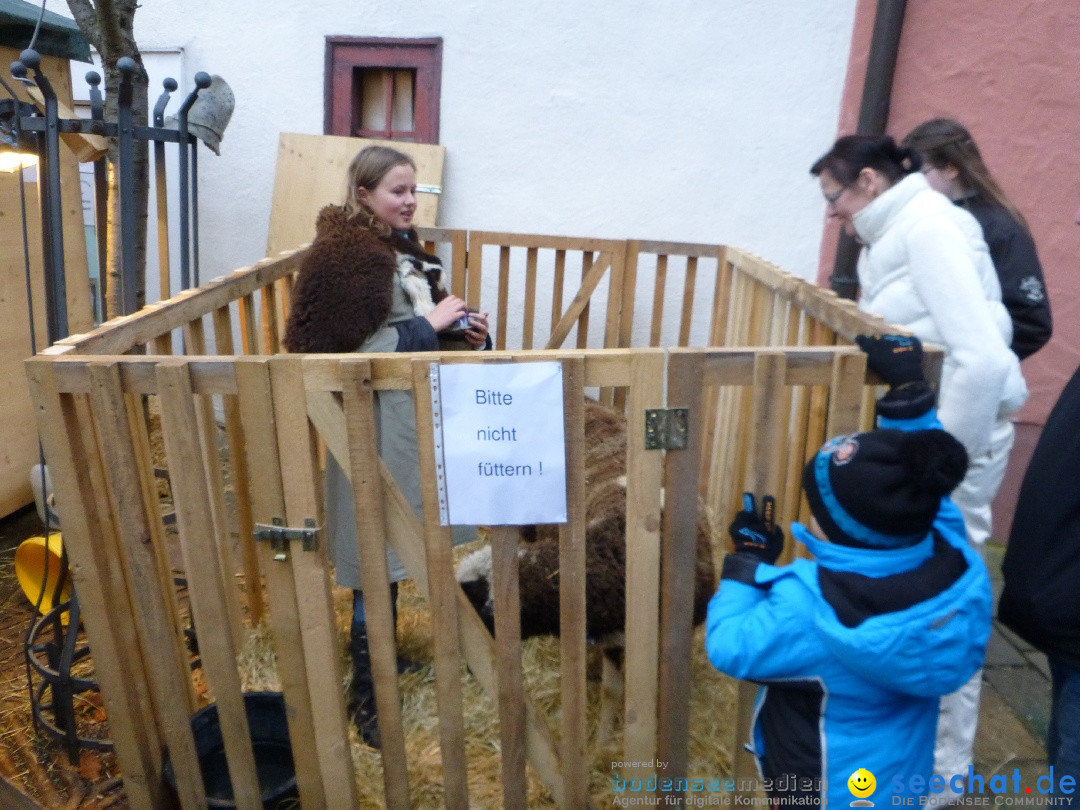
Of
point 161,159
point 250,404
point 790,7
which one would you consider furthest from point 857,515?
point 790,7

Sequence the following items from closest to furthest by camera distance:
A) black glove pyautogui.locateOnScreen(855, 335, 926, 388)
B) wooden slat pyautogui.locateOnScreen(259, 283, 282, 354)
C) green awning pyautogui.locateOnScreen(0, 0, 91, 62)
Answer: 1. black glove pyautogui.locateOnScreen(855, 335, 926, 388)
2. wooden slat pyautogui.locateOnScreen(259, 283, 282, 354)
3. green awning pyautogui.locateOnScreen(0, 0, 91, 62)

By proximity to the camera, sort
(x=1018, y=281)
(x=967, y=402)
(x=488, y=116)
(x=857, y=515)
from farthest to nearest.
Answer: (x=488, y=116)
(x=1018, y=281)
(x=967, y=402)
(x=857, y=515)

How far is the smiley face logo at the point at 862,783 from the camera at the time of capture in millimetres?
1778

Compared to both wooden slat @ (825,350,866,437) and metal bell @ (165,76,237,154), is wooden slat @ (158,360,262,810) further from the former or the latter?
metal bell @ (165,76,237,154)

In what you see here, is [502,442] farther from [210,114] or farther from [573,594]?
[210,114]

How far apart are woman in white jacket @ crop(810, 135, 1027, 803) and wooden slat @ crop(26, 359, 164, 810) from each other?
239 centimetres

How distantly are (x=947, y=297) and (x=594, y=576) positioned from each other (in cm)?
141

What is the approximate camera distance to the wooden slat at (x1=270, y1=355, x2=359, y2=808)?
1965mm

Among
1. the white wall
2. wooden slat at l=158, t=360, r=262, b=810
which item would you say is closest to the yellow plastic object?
wooden slat at l=158, t=360, r=262, b=810

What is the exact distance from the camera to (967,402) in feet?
7.77

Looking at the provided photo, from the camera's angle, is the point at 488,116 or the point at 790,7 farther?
the point at 488,116

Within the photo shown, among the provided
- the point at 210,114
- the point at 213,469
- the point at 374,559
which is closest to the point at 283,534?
the point at 374,559

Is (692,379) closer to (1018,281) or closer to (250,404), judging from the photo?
(250,404)

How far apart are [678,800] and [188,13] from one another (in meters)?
5.98
